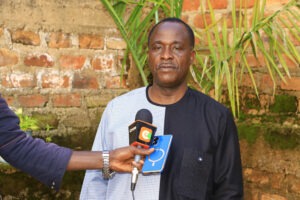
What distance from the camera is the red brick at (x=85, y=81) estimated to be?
3410 mm

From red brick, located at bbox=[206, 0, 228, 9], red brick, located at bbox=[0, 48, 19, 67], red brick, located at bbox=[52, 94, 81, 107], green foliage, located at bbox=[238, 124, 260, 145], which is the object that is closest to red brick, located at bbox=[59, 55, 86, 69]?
red brick, located at bbox=[52, 94, 81, 107]

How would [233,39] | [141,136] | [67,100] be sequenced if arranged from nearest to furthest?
[141,136] → [233,39] → [67,100]

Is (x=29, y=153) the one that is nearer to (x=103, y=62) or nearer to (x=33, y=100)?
(x=33, y=100)

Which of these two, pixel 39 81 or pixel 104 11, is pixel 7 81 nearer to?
pixel 39 81

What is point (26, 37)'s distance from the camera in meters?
3.23

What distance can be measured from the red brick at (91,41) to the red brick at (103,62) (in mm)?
75

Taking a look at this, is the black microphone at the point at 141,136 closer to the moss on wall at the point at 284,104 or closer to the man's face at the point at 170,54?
the man's face at the point at 170,54

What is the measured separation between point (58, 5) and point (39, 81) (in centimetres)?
51

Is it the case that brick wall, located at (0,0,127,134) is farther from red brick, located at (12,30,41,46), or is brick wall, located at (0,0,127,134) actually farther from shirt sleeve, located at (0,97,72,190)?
shirt sleeve, located at (0,97,72,190)

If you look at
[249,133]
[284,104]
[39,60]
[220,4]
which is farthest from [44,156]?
[220,4]

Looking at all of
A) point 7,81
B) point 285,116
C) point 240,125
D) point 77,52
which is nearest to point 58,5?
point 77,52

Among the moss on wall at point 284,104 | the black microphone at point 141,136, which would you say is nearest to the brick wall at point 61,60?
the moss on wall at point 284,104

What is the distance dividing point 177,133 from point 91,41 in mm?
1528

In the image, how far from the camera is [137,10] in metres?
3.03
